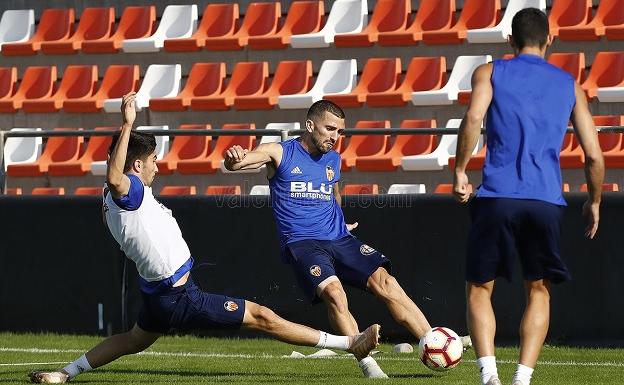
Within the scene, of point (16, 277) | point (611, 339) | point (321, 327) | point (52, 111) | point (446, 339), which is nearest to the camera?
point (446, 339)

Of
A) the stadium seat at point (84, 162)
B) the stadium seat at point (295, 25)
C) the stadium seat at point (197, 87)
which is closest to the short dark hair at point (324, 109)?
the stadium seat at point (84, 162)

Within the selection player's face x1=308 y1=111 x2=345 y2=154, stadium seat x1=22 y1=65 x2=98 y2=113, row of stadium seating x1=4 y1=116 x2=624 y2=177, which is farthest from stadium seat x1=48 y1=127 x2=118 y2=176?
player's face x1=308 y1=111 x2=345 y2=154

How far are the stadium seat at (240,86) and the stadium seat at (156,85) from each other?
0.59m

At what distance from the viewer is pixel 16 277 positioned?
1248cm

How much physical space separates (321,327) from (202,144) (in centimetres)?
499

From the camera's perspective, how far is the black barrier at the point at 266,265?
1090 centimetres

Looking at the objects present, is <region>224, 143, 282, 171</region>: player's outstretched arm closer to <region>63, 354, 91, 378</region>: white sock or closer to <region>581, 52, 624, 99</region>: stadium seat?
<region>63, 354, 91, 378</region>: white sock

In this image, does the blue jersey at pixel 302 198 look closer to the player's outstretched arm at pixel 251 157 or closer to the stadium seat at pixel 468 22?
the player's outstretched arm at pixel 251 157

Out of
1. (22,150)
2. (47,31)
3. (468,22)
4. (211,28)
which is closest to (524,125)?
(468,22)

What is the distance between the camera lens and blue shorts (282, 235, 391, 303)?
28.7 feet

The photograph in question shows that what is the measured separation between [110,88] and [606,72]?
671 cm

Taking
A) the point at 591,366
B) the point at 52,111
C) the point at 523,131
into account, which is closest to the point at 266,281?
the point at 591,366

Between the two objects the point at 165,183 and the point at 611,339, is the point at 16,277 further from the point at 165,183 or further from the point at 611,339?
the point at 611,339

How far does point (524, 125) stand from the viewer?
21.5 feet
